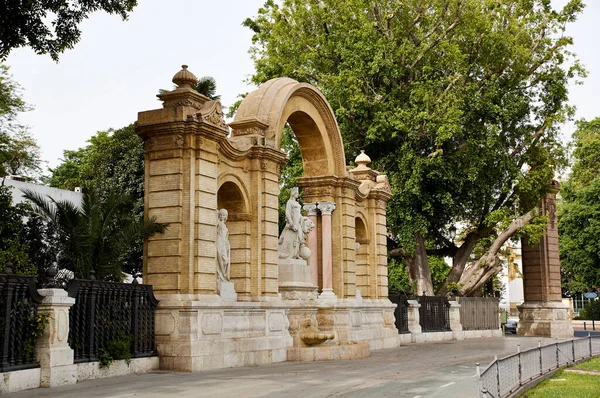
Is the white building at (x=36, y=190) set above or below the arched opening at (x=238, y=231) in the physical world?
above

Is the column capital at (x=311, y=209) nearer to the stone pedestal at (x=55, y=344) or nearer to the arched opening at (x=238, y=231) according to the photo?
the arched opening at (x=238, y=231)

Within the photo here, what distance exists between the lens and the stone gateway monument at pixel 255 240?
1533cm

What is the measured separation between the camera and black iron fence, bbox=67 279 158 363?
41.9 feet

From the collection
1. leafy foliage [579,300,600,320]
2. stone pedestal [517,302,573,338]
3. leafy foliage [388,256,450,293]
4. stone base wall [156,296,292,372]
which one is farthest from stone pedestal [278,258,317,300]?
leafy foliage [579,300,600,320]

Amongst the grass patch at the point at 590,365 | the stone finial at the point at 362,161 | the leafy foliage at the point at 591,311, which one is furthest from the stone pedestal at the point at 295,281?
the leafy foliage at the point at 591,311

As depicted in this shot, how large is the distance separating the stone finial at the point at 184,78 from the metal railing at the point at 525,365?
29.6ft

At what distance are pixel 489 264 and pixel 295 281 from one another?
15584 mm

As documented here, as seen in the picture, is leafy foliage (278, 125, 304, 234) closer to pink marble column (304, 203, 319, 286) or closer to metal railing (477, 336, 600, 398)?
pink marble column (304, 203, 319, 286)

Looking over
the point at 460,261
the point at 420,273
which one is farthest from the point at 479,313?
the point at 420,273

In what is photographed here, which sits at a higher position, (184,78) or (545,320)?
(184,78)

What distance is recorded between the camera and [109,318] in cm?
1367

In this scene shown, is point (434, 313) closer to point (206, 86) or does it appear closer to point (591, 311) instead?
point (206, 86)

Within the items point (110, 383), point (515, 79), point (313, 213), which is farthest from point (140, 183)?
point (110, 383)

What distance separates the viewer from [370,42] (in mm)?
28781
